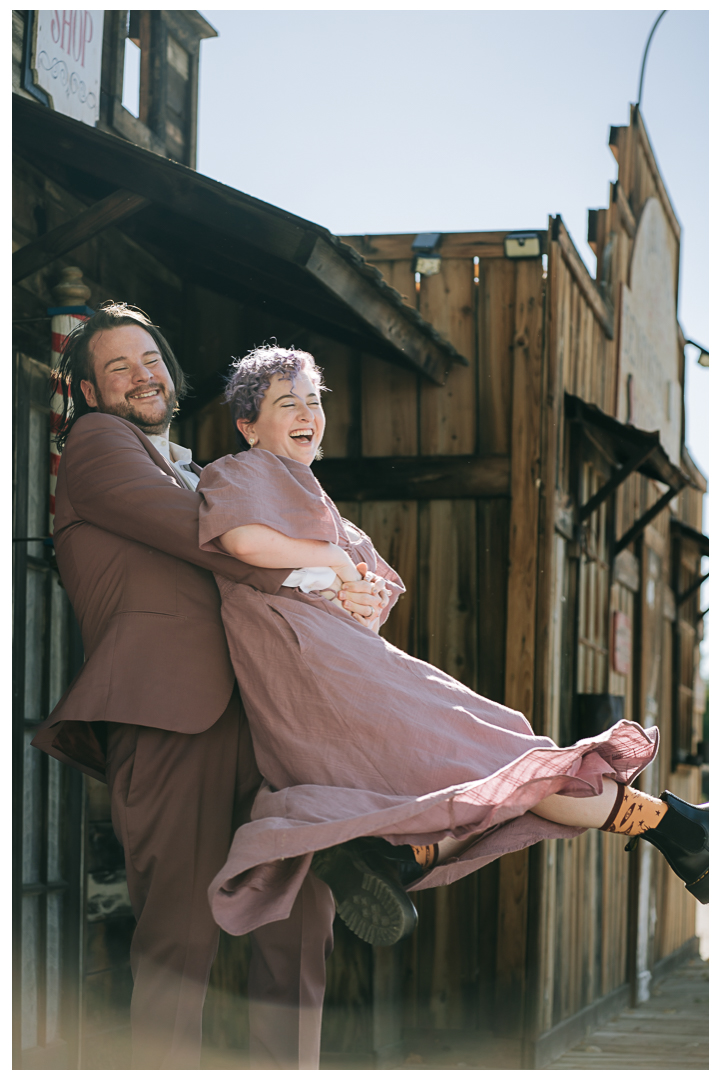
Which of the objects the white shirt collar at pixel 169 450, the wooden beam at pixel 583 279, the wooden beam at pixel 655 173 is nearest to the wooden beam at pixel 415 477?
the wooden beam at pixel 583 279

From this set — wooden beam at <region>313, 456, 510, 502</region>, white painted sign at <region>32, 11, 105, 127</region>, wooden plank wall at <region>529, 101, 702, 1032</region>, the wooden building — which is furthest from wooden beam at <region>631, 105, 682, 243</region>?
white painted sign at <region>32, 11, 105, 127</region>

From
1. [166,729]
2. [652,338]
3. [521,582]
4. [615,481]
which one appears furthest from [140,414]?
[652,338]

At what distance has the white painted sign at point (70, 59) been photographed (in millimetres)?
3426

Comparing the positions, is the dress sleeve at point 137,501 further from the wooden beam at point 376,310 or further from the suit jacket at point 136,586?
the wooden beam at point 376,310

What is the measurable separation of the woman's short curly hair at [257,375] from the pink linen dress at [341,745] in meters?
0.19

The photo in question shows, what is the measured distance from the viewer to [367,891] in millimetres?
2121

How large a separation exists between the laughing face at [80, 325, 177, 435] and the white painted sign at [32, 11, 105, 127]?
123 cm

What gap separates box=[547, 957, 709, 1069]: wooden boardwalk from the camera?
4.67 m

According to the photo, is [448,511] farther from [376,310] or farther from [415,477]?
[376,310]

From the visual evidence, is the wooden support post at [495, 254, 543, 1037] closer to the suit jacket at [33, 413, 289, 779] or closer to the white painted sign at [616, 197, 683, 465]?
the white painted sign at [616, 197, 683, 465]

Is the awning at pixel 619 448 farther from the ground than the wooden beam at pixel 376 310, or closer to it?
closer to it

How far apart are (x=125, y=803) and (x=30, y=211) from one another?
73.0 inches

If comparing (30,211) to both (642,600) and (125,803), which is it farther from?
(642,600)

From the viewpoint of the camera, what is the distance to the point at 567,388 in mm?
4805
